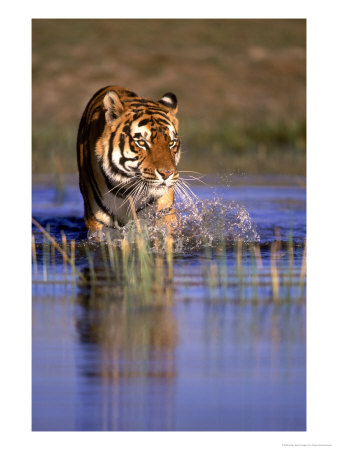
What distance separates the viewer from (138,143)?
6.55m

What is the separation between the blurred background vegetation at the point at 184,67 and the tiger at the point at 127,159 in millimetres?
8270

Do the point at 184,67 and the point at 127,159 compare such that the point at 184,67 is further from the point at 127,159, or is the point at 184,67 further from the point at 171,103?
the point at 127,159

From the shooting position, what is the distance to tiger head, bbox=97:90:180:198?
636 centimetres

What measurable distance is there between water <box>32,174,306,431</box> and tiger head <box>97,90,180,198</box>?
0.61 metres

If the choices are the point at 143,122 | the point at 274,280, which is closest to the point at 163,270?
the point at 274,280

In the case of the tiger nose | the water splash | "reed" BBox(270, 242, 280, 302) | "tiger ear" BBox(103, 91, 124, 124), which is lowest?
"reed" BBox(270, 242, 280, 302)

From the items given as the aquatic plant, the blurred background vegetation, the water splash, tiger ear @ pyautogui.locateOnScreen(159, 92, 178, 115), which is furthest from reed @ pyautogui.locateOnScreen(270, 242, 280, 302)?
the blurred background vegetation

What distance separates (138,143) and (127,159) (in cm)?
13

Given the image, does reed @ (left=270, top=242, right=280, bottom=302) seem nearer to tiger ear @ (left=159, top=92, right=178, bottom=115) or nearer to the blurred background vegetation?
tiger ear @ (left=159, top=92, right=178, bottom=115)
